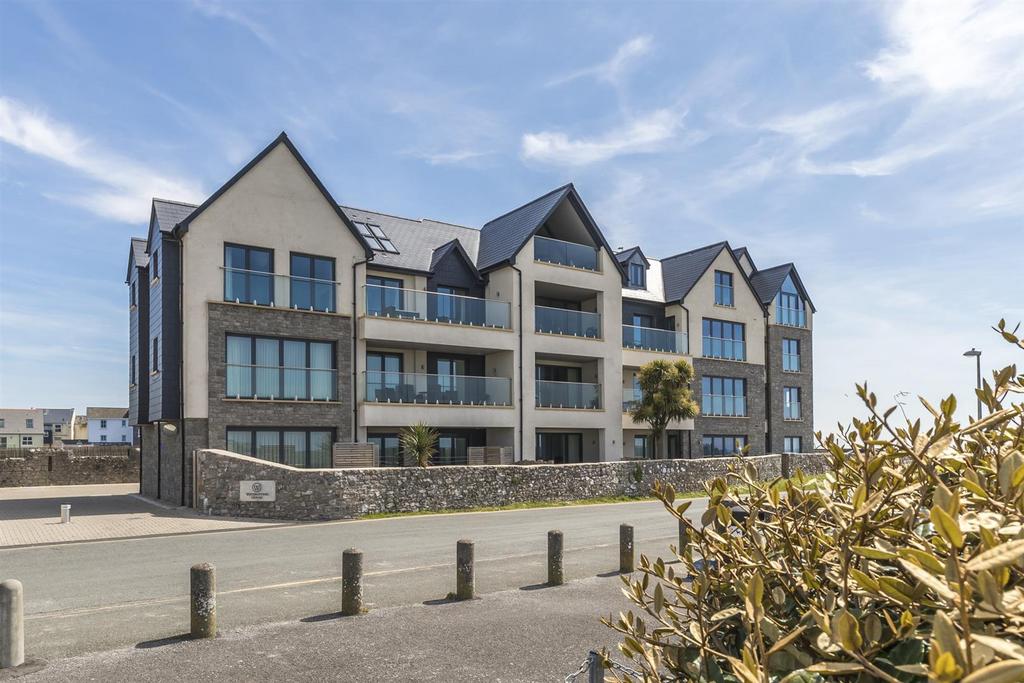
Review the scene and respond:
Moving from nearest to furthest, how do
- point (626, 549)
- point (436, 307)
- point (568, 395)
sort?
point (626, 549) < point (436, 307) < point (568, 395)

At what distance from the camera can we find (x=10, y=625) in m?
7.68

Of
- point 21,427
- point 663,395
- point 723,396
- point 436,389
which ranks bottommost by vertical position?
point 21,427

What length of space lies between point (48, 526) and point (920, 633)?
22030 mm

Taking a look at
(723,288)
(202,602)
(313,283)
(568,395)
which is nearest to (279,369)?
(313,283)

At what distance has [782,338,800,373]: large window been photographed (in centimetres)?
4297

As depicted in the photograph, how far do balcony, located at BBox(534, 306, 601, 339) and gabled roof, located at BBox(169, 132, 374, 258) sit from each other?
26.4 feet

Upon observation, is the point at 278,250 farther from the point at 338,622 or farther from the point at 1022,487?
the point at 1022,487

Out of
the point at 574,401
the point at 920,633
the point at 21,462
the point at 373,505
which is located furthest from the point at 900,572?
the point at 21,462

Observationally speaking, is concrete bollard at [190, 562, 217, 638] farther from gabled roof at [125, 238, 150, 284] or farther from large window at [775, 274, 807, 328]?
large window at [775, 274, 807, 328]

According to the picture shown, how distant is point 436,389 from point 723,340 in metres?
17.8

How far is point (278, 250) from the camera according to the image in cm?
2541

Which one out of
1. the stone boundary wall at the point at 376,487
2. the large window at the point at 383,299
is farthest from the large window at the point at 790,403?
the large window at the point at 383,299

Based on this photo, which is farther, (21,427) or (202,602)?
(21,427)

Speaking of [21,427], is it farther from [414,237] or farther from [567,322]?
[567,322]
